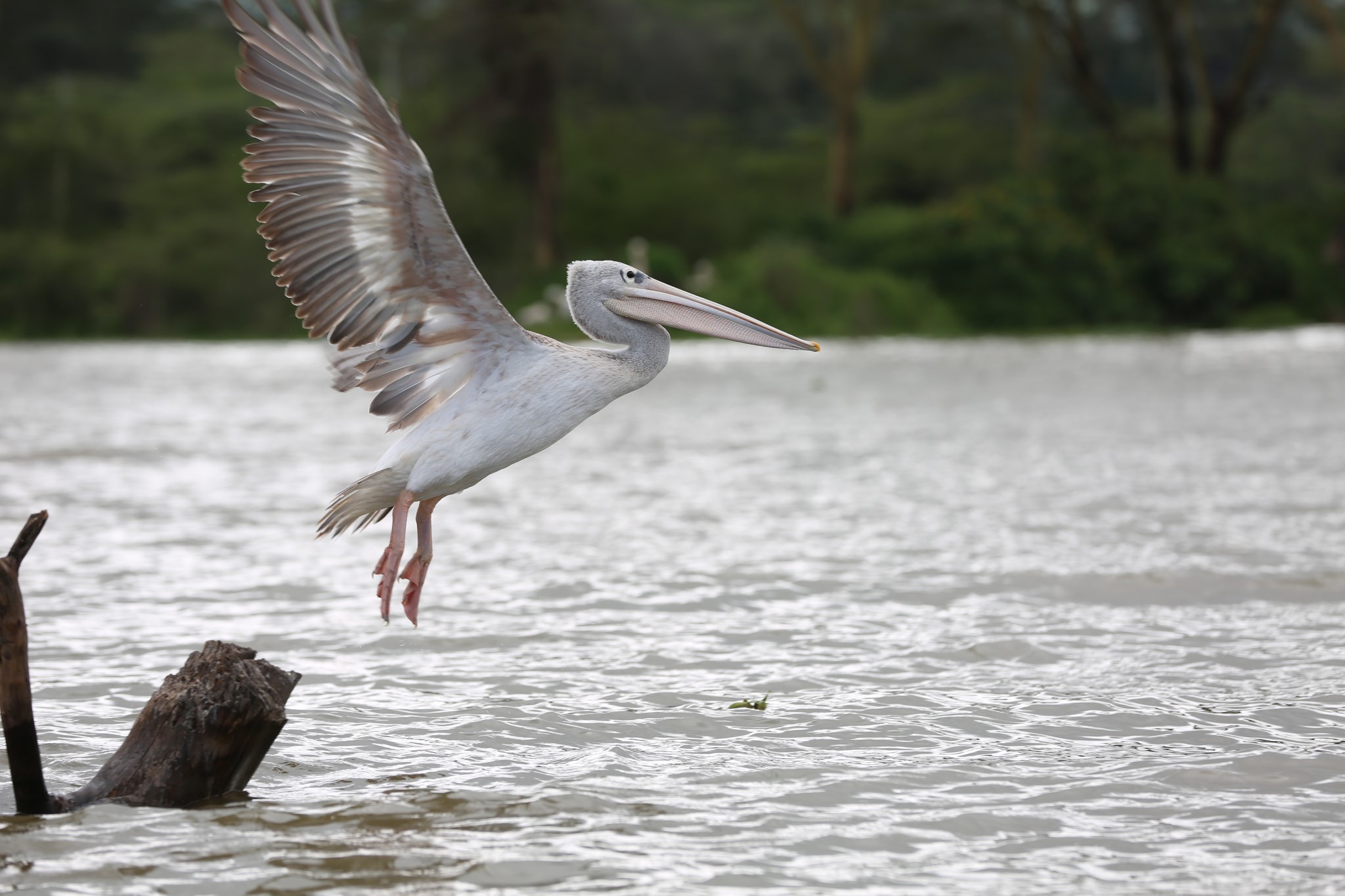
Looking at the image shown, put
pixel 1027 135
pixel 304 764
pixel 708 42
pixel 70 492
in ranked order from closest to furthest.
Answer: pixel 304 764 → pixel 70 492 → pixel 1027 135 → pixel 708 42

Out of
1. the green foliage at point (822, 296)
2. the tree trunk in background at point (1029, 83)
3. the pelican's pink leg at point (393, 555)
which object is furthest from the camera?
the tree trunk in background at point (1029, 83)

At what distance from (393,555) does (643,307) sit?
1.22 metres

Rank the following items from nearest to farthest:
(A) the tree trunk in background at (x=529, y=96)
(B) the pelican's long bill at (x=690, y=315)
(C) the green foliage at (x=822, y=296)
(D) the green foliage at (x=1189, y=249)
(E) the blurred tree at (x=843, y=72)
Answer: (B) the pelican's long bill at (x=690, y=315)
(C) the green foliage at (x=822, y=296)
(A) the tree trunk in background at (x=529, y=96)
(D) the green foliage at (x=1189, y=249)
(E) the blurred tree at (x=843, y=72)

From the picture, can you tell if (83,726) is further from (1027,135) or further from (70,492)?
(1027,135)

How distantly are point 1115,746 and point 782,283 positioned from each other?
86.7 ft

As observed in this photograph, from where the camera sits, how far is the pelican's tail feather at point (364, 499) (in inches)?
223

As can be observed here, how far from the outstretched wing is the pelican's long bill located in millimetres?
386

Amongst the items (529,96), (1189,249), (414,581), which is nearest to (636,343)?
(414,581)

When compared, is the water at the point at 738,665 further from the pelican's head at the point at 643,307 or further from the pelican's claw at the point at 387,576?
the pelican's head at the point at 643,307

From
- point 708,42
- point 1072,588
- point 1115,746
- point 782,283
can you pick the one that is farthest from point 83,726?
point 708,42

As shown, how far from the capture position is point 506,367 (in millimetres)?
5793

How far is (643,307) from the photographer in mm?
5895

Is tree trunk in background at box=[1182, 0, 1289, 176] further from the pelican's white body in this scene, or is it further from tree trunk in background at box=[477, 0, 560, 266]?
the pelican's white body

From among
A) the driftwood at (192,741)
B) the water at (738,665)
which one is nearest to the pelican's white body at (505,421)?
the water at (738,665)
